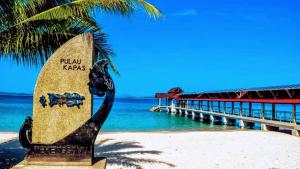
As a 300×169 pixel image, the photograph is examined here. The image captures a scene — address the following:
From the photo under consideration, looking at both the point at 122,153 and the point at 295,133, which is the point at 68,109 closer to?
the point at 122,153

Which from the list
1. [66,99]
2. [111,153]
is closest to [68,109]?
[66,99]

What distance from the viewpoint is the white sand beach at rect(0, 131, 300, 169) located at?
1121 centimetres

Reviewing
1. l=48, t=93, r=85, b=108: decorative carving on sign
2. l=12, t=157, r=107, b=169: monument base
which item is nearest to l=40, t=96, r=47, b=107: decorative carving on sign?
l=48, t=93, r=85, b=108: decorative carving on sign

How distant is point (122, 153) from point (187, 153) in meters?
2.24

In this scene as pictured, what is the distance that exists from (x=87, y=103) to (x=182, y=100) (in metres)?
51.4

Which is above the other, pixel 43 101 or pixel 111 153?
pixel 43 101

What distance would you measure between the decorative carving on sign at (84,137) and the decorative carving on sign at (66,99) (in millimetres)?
289

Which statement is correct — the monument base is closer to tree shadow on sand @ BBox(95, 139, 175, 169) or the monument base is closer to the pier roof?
tree shadow on sand @ BBox(95, 139, 175, 169)

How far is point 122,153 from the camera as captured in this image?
13078mm

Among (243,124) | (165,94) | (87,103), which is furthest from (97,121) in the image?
(165,94)

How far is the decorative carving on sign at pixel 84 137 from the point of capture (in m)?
7.05

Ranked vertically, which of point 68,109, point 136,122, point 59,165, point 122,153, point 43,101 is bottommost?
point 136,122

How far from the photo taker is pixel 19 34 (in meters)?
8.92

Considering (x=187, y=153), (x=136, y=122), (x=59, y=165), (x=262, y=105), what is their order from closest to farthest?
(x=59, y=165), (x=187, y=153), (x=262, y=105), (x=136, y=122)
